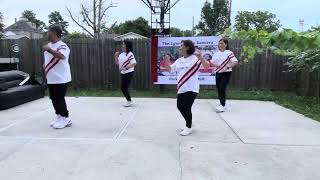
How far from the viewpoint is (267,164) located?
493 cm

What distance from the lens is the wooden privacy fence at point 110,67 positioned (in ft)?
42.2

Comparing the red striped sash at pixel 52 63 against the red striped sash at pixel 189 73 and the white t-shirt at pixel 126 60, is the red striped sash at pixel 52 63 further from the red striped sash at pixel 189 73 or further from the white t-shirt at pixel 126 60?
the white t-shirt at pixel 126 60

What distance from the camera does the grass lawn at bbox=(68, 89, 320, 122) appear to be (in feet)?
32.6

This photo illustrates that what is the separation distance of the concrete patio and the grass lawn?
127cm

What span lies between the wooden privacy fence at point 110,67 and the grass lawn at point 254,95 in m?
0.46

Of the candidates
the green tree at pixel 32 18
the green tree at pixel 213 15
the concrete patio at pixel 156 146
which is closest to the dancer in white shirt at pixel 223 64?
the concrete patio at pixel 156 146

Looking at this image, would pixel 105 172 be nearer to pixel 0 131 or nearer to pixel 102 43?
pixel 0 131

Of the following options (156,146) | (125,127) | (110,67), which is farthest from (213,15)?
(156,146)

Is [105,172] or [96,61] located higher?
[96,61]

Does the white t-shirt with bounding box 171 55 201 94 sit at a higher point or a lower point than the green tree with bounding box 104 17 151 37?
lower

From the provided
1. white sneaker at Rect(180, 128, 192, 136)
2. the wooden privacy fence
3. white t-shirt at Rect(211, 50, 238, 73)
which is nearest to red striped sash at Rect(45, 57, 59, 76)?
white sneaker at Rect(180, 128, 192, 136)

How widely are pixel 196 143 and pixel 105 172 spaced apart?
1745 millimetres

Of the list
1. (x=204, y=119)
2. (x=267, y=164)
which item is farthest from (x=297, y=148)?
(x=204, y=119)

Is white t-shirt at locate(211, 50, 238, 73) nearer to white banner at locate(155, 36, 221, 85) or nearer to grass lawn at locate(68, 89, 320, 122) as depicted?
grass lawn at locate(68, 89, 320, 122)
